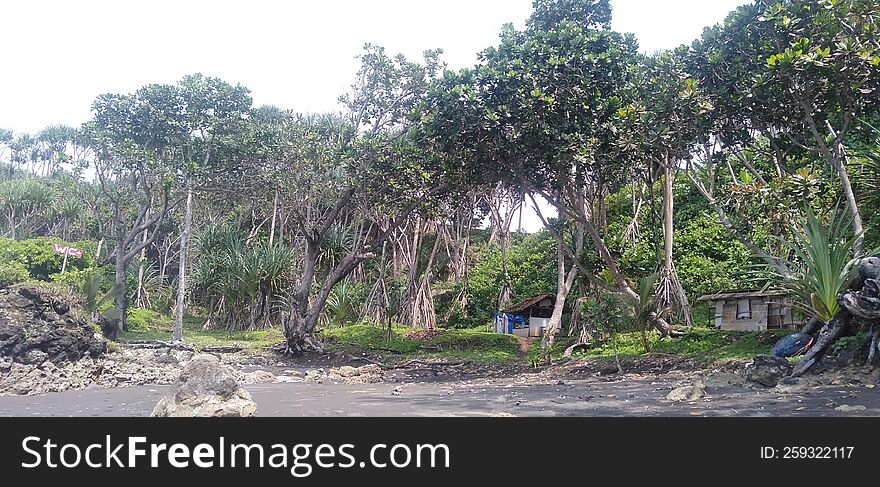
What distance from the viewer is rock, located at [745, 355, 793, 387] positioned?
9.22 m

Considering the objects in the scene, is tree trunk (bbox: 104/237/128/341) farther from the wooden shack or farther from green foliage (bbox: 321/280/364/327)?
the wooden shack

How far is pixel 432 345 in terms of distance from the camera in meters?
22.0

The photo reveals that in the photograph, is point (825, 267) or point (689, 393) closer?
point (689, 393)

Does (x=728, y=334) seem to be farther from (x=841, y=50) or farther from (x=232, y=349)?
(x=232, y=349)

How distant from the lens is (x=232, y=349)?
70.0ft

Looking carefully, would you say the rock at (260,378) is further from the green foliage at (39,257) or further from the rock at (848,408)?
the green foliage at (39,257)

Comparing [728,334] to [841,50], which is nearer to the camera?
[841,50]

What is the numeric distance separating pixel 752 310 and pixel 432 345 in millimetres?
9944

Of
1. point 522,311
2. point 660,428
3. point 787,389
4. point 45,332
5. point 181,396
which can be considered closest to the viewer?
point 660,428

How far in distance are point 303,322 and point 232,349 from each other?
109 inches

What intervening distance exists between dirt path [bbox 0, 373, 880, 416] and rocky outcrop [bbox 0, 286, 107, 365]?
1.88m

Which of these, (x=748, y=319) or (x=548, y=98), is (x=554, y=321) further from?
(x=548, y=98)

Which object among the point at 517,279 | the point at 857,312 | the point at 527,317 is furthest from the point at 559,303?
the point at 517,279

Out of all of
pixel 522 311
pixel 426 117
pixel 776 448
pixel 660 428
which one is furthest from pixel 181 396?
pixel 522 311
